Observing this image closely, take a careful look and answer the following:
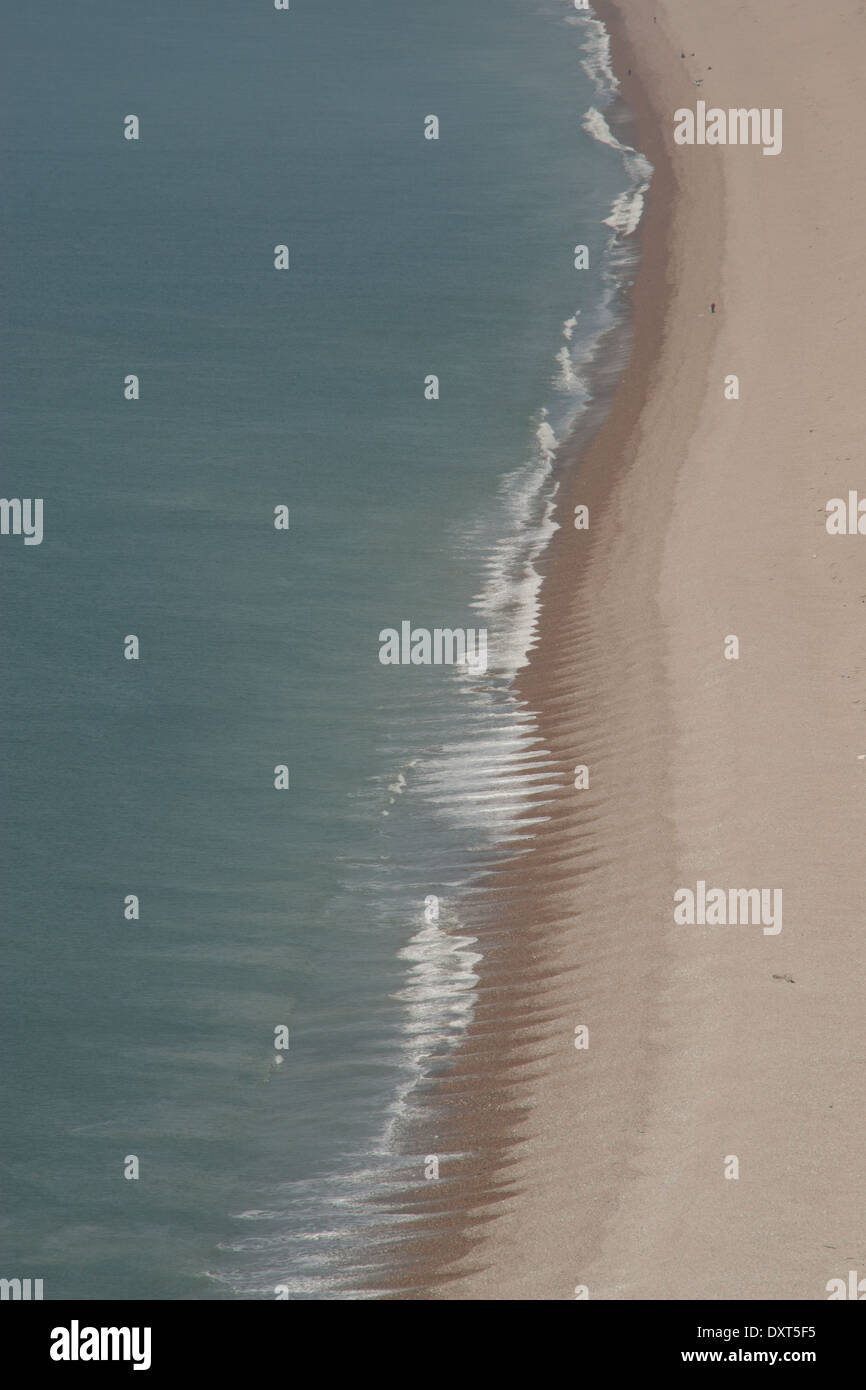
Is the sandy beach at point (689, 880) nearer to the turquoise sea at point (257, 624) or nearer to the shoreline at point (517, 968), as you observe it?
the shoreline at point (517, 968)

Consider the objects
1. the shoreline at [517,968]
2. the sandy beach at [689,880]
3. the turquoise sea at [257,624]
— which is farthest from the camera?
the turquoise sea at [257,624]

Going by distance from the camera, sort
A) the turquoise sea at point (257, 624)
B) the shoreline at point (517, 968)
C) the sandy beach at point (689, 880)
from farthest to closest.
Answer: the turquoise sea at point (257, 624)
the shoreline at point (517, 968)
the sandy beach at point (689, 880)

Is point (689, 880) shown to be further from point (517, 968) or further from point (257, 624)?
point (257, 624)

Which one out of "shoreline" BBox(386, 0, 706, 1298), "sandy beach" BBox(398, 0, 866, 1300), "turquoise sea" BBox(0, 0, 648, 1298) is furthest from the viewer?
"turquoise sea" BBox(0, 0, 648, 1298)

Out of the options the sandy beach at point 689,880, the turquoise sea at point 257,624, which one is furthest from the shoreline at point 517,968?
the turquoise sea at point 257,624

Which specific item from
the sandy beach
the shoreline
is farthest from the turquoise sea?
the sandy beach

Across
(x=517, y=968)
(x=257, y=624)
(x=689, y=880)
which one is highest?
(x=257, y=624)

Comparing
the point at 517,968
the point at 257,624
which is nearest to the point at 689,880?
the point at 517,968

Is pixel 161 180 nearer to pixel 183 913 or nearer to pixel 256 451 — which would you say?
pixel 256 451

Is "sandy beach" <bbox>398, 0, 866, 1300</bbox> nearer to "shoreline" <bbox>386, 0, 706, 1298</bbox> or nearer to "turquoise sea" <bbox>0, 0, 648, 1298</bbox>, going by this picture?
"shoreline" <bbox>386, 0, 706, 1298</bbox>
